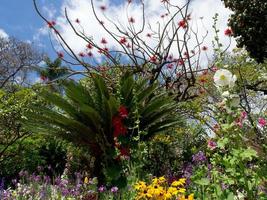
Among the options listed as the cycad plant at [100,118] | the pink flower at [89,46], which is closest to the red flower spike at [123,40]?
the pink flower at [89,46]

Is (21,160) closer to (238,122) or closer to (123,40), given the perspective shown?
(123,40)

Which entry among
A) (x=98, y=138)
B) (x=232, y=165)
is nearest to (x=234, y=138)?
(x=232, y=165)

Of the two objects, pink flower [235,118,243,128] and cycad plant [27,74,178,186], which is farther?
cycad plant [27,74,178,186]

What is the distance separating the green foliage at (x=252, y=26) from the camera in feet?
40.9

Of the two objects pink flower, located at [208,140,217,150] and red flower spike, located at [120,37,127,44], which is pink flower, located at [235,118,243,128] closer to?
pink flower, located at [208,140,217,150]

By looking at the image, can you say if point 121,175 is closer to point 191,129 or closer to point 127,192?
point 127,192

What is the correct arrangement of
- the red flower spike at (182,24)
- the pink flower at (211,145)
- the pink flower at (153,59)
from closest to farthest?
1. the pink flower at (211,145)
2. the red flower spike at (182,24)
3. the pink flower at (153,59)

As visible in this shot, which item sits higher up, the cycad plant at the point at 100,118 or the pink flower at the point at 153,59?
the pink flower at the point at 153,59

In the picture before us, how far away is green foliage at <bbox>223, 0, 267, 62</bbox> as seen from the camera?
12.5 m

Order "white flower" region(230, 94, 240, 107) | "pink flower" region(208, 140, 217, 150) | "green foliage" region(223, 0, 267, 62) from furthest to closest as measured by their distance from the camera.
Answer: "green foliage" region(223, 0, 267, 62), "pink flower" region(208, 140, 217, 150), "white flower" region(230, 94, 240, 107)

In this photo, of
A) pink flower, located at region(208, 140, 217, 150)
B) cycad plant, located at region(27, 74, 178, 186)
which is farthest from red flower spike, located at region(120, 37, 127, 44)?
pink flower, located at region(208, 140, 217, 150)

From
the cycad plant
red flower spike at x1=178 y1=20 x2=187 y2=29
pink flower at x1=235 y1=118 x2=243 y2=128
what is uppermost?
red flower spike at x1=178 y1=20 x2=187 y2=29

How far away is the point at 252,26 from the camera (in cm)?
1263

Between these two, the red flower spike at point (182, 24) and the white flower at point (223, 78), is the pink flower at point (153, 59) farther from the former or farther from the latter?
the white flower at point (223, 78)
